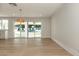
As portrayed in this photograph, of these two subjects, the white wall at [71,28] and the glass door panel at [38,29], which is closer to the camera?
the white wall at [71,28]

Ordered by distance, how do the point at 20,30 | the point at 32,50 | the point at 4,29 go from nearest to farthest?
the point at 32,50 < the point at 4,29 < the point at 20,30

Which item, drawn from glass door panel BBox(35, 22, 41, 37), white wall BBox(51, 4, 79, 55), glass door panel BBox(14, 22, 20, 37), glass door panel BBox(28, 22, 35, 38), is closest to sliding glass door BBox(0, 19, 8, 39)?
glass door panel BBox(14, 22, 20, 37)

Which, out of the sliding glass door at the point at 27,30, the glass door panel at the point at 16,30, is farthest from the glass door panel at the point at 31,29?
the glass door panel at the point at 16,30

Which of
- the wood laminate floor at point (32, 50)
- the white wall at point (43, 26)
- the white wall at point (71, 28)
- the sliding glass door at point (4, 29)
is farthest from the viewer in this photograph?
the white wall at point (43, 26)

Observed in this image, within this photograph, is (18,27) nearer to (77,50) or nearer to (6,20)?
(6,20)

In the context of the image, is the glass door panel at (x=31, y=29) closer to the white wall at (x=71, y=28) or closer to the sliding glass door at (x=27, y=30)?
the sliding glass door at (x=27, y=30)

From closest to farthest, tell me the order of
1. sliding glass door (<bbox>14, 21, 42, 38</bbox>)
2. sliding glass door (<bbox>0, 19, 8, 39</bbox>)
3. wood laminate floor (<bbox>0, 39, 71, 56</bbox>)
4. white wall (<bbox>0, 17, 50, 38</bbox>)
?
wood laminate floor (<bbox>0, 39, 71, 56</bbox>) < sliding glass door (<bbox>0, 19, 8, 39</bbox>) < white wall (<bbox>0, 17, 50, 38</bbox>) < sliding glass door (<bbox>14, 21, 42, 38</bbox>)

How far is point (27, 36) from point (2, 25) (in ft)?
10.1

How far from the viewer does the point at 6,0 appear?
2.93ft

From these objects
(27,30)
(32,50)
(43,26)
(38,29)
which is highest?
(43,26)

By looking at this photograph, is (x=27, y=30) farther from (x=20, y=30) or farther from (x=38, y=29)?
(x=38, y=29)

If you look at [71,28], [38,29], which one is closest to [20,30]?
[38,29]

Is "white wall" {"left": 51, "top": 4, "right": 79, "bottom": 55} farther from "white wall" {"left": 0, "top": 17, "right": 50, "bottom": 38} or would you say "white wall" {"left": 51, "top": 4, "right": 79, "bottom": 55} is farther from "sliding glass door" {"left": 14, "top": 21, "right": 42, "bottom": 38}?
"sliding glass door" {"left": 14, "top": 21, "right": 42, "bottom": 38}

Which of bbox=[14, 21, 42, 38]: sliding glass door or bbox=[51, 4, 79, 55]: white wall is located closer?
bbox=[51, 4, 79, 55]: white wall
